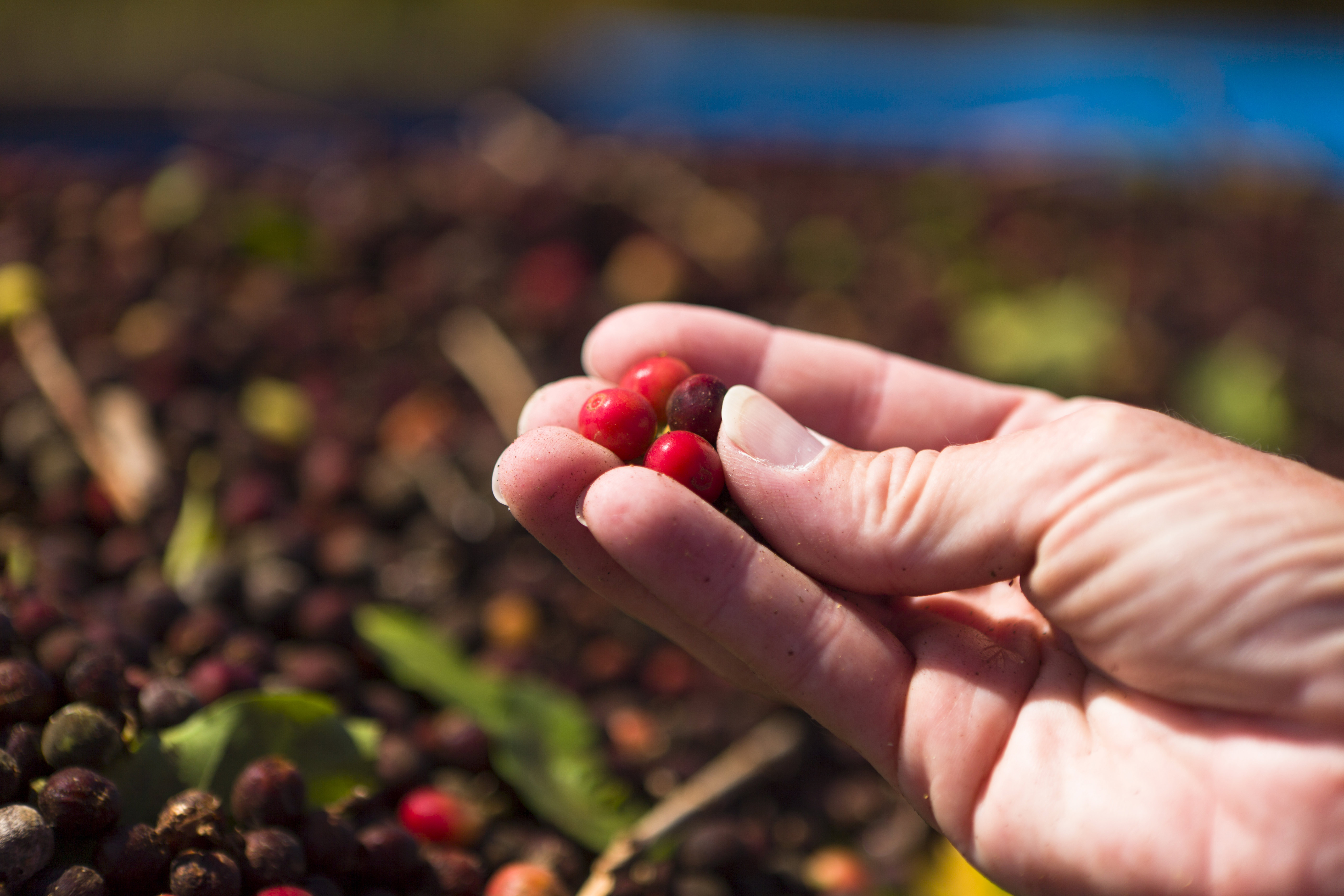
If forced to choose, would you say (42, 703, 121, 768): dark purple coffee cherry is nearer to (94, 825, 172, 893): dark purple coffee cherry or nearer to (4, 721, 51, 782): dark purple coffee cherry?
(4, 721, 51, 782): dark purple coffee cherry

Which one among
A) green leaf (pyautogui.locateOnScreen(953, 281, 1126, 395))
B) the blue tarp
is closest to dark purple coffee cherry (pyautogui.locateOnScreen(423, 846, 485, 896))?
green leaf (pyautogui.locateOnScreen(953, 281, 1126, 395))

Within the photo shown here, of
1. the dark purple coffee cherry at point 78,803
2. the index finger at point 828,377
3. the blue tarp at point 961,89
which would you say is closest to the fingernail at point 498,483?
the index finger at point 828,377

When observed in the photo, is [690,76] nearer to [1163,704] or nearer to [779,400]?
[779,400]

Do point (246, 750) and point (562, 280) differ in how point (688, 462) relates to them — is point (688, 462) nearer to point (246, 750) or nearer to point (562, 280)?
point (246, 750)

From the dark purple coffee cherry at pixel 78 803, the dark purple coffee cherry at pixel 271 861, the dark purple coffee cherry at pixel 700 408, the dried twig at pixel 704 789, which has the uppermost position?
the dark purple coffee cherry at pixel 700 408

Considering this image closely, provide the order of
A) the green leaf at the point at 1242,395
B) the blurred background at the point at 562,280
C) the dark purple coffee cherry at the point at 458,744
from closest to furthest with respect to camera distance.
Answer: the dark purple coffee cherry at the point at 458,744, the blurred background at the point at 562,280, the green leaf at the point at 1242,395

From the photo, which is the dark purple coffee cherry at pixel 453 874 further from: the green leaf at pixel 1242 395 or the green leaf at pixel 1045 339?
the green leaf at pixel 1242 395
